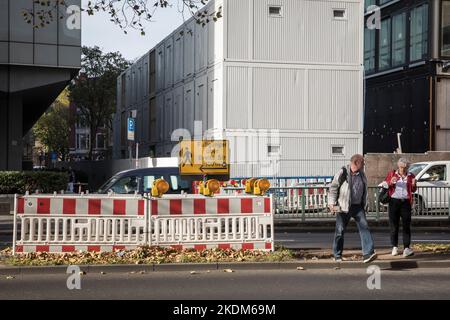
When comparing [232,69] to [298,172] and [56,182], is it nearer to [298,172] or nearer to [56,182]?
[298,172]

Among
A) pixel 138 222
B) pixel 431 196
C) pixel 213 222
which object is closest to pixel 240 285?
pixel 213 222

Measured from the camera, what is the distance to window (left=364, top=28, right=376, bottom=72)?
1745 inches

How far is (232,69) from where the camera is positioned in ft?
115

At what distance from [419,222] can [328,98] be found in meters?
16.6

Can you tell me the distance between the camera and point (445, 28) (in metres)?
37.3

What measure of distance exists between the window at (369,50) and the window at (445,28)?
6953mm

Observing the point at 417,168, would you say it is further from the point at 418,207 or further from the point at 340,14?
the point at 340,14

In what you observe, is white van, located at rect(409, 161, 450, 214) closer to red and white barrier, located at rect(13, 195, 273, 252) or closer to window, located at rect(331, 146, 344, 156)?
red and white barrier, located at rect(13, 195, 273, 252)

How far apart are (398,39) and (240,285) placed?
115 ft

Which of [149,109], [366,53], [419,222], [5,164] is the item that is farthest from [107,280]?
[149,109]

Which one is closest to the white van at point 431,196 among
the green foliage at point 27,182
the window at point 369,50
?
the green foliage at point 27,182

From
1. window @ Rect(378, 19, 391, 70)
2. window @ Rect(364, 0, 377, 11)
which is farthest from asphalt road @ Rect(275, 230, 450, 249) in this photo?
window @ Rect(364, 0, 377, 11)

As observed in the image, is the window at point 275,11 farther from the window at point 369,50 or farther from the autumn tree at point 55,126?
the autumn tree at point 55,126

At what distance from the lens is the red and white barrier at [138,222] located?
37.4 feet
